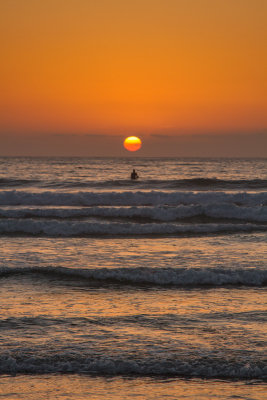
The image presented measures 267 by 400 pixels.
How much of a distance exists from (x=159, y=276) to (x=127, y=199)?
19393 mm

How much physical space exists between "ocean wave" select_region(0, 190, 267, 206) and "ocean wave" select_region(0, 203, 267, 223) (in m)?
4.93

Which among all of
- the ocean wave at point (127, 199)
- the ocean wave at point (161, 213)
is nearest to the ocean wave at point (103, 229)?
the ocean wave at point (161, 213)

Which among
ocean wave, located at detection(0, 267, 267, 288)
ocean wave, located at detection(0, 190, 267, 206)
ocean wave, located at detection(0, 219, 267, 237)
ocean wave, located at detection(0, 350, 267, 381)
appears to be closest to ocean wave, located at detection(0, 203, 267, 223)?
ocean wave, located at detection(0, 219, 267, 237)

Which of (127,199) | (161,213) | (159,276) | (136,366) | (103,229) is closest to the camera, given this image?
(136,366)

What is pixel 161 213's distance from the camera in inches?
882

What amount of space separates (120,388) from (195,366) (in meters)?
0.98

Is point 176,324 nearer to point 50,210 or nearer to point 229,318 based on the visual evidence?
point 229,318

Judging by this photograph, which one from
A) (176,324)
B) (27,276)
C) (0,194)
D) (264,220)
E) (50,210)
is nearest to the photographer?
(176,324)

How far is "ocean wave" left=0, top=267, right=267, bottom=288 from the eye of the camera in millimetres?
9445

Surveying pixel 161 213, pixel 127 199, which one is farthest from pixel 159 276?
pixel 127 199

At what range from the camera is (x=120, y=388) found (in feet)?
17.1

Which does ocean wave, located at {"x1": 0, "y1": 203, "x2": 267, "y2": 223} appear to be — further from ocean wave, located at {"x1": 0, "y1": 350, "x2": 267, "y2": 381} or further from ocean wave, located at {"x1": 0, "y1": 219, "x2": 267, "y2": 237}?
ocean wave, located at {"x1": 0, "y1": 350, "x2": 267, "y2": 381}

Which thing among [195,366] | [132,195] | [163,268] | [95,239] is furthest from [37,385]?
[132,195]

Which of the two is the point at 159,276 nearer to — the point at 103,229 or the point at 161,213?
the point at 103,229
